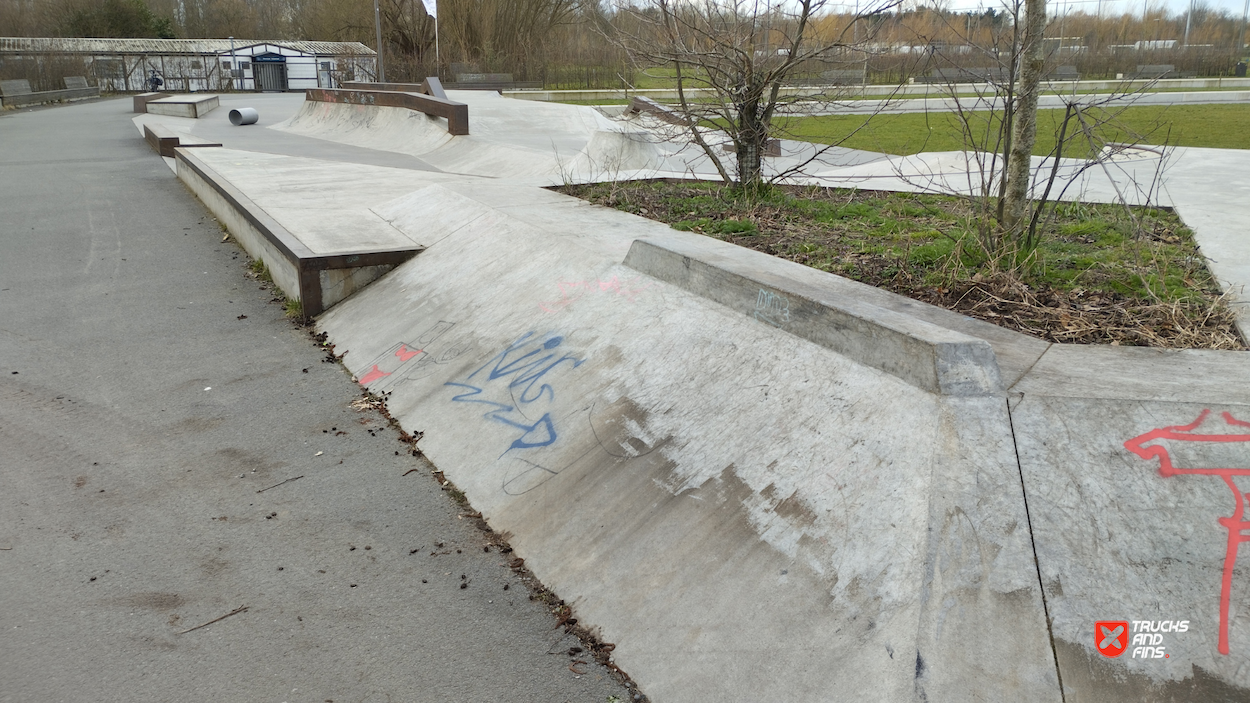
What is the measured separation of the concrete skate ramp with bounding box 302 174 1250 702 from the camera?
2.85 meters

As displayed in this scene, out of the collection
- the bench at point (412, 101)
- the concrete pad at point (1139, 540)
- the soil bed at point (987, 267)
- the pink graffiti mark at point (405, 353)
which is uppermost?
the bench at point (412, 101)

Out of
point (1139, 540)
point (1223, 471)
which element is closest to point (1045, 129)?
point (1223, 471)

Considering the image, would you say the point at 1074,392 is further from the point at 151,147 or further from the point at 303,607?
the point at 151,147

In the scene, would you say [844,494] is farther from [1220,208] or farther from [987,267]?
[1220,208]

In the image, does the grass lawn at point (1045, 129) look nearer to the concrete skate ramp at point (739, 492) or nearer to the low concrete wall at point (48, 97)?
the concrete skate ramp at point (739, 492)

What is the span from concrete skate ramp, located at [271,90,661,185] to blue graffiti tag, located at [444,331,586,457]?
4918 mm

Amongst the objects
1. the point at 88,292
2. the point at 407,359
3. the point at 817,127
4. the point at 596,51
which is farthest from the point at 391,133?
the point at 596,51

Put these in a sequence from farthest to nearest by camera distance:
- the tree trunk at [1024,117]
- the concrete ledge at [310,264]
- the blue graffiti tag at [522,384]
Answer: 1. the concrete ledge at [310,264]
2. the tree trunk at [1024,117]
3. the blue graffiti tag at [522,384]

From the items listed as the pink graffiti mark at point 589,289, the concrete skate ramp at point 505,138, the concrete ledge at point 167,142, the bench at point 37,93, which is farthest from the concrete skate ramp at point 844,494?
the bench at point 37,93

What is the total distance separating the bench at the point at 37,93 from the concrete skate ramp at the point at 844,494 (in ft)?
121

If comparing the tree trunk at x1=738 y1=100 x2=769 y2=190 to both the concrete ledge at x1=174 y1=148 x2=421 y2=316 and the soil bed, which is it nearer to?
the soil bed

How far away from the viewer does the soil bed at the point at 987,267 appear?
185 inches

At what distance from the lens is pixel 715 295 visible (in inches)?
208

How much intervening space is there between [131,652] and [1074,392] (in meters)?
3.94
